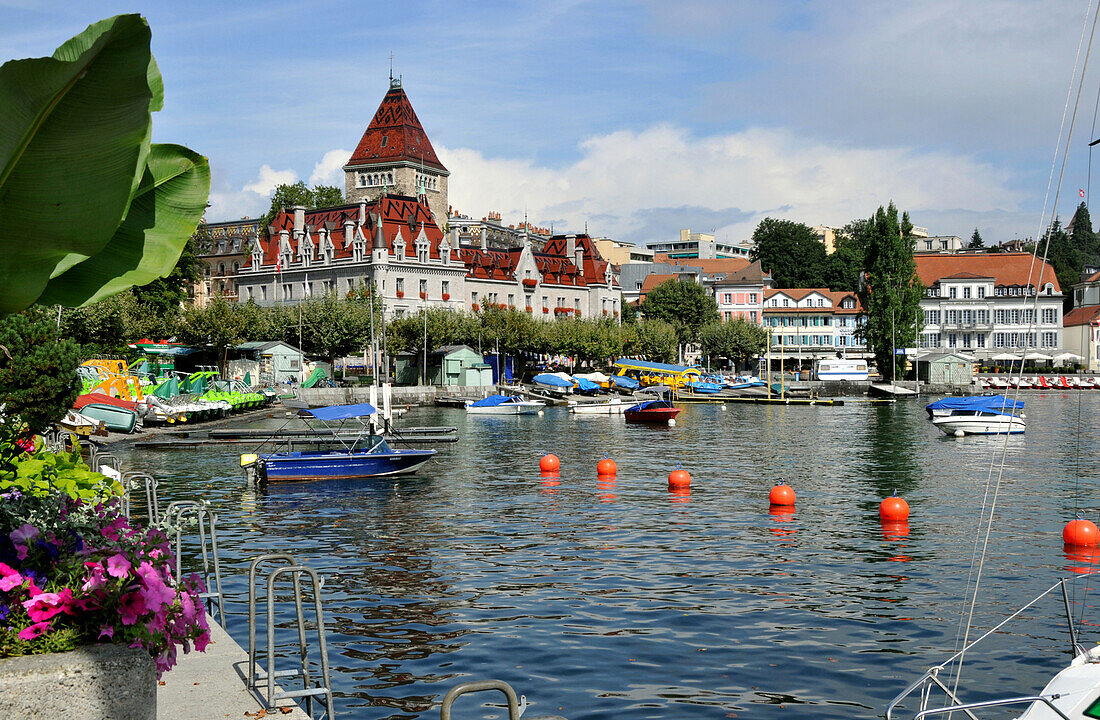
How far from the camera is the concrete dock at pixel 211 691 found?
886 centimetres

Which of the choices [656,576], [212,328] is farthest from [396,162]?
[656,576]

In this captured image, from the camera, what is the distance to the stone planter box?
5.00 m

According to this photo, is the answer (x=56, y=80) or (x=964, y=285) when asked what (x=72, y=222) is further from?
(x=964, y=285)

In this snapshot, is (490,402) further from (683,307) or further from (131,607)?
(131,607)

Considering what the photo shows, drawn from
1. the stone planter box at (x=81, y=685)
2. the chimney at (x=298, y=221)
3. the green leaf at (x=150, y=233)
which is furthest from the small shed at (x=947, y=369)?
the stone planter box at (x=81, y=685)

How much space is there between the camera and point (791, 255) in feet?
567

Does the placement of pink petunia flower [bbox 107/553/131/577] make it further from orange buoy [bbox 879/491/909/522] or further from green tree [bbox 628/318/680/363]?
green tree [bbox 628/318/680/363]

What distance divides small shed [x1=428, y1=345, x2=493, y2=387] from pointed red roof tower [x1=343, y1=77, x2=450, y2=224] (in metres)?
39.1

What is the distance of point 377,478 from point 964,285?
385 ft

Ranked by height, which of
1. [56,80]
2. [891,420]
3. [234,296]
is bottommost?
[891,420]

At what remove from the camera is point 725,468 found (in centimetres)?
4097

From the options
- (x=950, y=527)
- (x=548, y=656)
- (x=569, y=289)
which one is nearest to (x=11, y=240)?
(x=548, y=656)

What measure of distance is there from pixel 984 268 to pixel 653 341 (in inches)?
1989

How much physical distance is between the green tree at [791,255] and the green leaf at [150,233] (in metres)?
169
